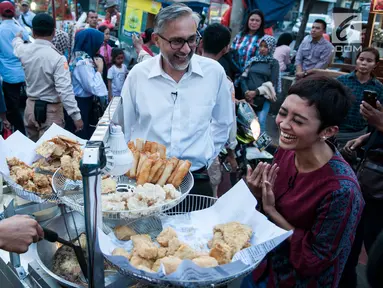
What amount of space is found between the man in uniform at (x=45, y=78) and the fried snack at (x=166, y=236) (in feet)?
10.3

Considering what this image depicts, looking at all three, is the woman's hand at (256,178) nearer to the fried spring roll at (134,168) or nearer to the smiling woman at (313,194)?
the smiling woman at (313,194)

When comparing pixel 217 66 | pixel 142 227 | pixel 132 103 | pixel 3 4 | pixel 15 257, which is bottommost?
pixel 15 257

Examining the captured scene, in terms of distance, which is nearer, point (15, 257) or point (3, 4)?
point (15, 257)

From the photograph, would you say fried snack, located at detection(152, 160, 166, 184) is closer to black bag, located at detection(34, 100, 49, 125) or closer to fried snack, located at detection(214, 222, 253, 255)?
fried snack, located at detection(214, 222, 253, 255)

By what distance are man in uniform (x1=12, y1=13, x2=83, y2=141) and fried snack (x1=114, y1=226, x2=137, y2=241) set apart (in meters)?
3.07

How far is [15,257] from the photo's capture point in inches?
62.1

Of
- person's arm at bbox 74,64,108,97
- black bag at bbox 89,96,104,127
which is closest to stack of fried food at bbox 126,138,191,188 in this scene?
person's arm at bbox 74,64,108,97

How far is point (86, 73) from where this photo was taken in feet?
16.9

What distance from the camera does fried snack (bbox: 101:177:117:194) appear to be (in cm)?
162

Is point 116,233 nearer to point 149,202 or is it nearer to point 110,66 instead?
point 149,202

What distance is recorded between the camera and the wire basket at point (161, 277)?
1.20 m

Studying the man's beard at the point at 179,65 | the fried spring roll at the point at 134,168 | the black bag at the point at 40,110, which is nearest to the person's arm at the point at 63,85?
the black bag at the point at 40,110

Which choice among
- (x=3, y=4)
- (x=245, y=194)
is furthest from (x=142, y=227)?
(x=3, y=4)

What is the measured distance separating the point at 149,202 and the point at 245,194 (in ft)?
1.38
